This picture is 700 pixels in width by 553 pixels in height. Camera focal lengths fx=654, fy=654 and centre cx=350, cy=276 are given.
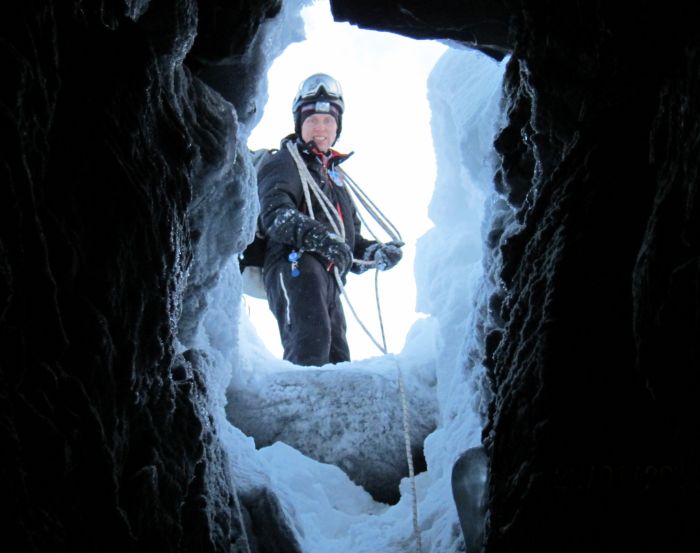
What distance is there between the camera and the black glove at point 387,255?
5758 mm

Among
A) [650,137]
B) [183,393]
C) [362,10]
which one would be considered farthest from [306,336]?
[650,137]

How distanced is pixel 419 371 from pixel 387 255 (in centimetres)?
134

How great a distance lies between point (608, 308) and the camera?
1326mm

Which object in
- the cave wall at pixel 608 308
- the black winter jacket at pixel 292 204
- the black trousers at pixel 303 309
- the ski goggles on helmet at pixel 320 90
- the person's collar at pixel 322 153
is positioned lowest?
the cave wall at pixel 608 308

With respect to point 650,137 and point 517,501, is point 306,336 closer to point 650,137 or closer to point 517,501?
point 517,501

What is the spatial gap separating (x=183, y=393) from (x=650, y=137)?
1.26 metres

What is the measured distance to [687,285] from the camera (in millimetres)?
990

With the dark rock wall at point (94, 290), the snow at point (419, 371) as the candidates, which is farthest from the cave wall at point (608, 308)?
the snow at point (419, 371)

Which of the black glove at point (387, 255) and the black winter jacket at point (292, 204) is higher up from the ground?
the black winter jacket at point (292, 204)

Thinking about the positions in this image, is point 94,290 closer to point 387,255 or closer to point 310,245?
point 310,245

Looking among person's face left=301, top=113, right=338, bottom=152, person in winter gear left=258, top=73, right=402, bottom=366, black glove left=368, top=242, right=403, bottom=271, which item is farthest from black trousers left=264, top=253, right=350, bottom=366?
person's face left=301, top=113, right=338, bottom=152

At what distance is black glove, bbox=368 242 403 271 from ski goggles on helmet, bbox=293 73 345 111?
162cm

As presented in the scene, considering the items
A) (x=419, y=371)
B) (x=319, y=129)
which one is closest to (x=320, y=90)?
(x=319, y=129)

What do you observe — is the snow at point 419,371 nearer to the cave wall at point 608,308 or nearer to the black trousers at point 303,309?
the black trousers at point 303,309
